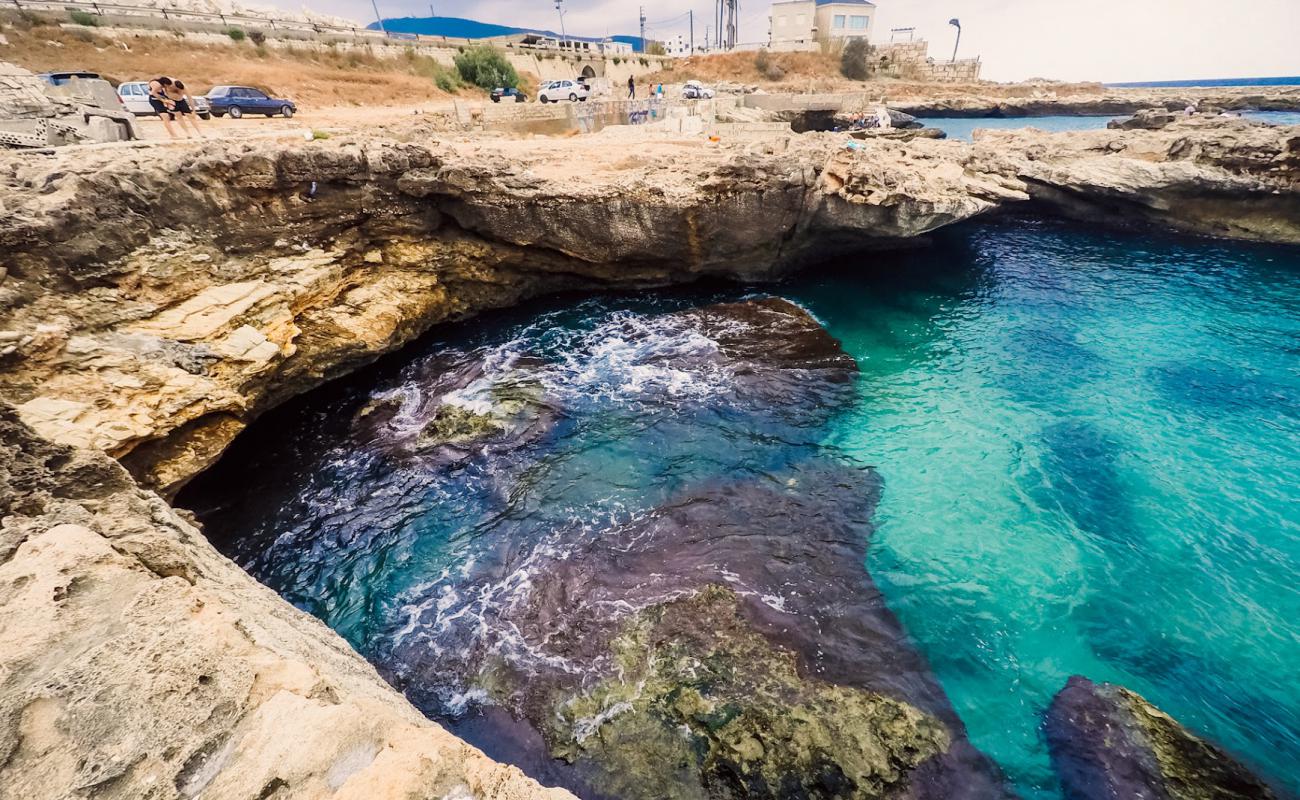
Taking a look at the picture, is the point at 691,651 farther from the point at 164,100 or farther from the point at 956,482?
the point at 164,100

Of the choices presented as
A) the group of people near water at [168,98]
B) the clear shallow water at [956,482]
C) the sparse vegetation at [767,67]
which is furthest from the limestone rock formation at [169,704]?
the sparse vegetation at [767,67]

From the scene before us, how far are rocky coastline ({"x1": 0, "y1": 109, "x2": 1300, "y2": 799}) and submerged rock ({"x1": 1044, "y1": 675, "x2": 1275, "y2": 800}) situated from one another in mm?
119

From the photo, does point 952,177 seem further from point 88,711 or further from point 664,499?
point 88,711

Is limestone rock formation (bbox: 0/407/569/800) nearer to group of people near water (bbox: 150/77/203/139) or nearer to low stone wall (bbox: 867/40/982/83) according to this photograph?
group of people near water (bbox: 150/77/203/139)

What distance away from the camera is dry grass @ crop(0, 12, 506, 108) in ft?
88.0

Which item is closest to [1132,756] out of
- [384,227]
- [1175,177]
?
[384,227]

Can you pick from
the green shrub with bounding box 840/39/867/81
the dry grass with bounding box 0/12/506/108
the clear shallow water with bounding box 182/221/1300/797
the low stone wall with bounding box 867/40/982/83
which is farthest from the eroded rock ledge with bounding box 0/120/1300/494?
the low stone wall with bounding box 867/40/982/83

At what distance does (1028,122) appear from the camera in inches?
2281

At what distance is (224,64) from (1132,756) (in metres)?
47.4

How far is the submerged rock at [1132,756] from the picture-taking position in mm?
5996

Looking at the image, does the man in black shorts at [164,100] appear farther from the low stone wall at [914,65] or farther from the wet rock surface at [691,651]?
the low stone wall at [914,65]

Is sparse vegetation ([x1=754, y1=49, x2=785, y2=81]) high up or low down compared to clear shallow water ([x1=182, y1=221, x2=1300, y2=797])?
up

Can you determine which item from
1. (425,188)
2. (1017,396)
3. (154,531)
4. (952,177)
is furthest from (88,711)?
(952,177)

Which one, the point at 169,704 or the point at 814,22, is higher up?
the point at 814,22
